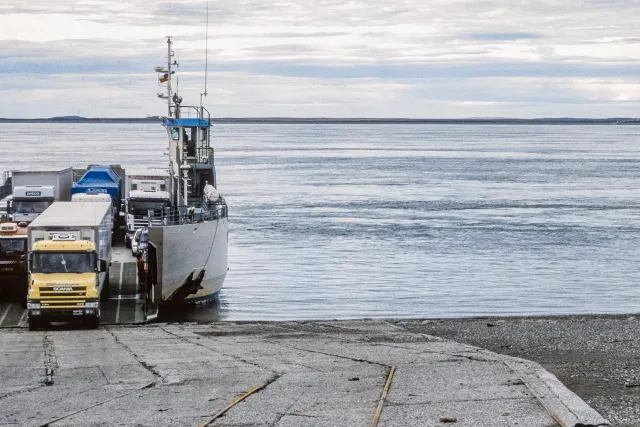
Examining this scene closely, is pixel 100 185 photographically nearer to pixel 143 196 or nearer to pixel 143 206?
pixel 143 196

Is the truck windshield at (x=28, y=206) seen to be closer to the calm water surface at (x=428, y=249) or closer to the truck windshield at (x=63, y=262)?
the calm water surface at (x=428, y=249)

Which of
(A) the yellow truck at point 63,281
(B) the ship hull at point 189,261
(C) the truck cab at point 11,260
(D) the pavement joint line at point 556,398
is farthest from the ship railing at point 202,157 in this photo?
(D) the pavement joint line at point 556,398

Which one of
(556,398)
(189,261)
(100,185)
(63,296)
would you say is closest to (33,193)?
(100,185)

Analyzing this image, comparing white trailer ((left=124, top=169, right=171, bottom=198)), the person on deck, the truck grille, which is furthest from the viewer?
white trailer ((left=124, top=169, right=171, bottom=198))

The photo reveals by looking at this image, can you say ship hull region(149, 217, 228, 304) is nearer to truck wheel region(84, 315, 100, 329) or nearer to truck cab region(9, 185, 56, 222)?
truck wheel region(84, 315, 100, 329)

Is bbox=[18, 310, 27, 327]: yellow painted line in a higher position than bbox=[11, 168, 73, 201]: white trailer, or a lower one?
lower

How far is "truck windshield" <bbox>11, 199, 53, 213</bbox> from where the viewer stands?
45.8 metres

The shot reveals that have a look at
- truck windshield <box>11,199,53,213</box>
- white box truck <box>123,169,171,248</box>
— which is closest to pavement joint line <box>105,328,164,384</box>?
white box truck <box>123,169,171,248</box>

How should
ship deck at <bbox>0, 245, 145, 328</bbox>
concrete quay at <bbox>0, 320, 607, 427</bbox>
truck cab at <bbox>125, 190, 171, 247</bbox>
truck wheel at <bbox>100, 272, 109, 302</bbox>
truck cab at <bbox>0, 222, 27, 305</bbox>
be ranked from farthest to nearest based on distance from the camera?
truck cab at <bbox>125, 190, 171, 247</bbox> → truck cab at <bbox>0, 222, 27, 305</bbox> → truck wheel at <bbox>100, 272, 109, 302</bbox> → ship deck at <bbox>0, 245, 145, 328</bbox> → concrete quay at <bbox>0, 320, 607, 427</bbox>

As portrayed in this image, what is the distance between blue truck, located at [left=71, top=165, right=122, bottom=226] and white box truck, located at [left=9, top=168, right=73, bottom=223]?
1.03 metres

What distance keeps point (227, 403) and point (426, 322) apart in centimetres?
1521

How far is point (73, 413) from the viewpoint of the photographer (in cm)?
1656

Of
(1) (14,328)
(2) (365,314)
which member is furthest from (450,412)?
(2) (365,314)

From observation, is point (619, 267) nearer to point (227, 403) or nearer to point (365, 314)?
point (365, 314)
